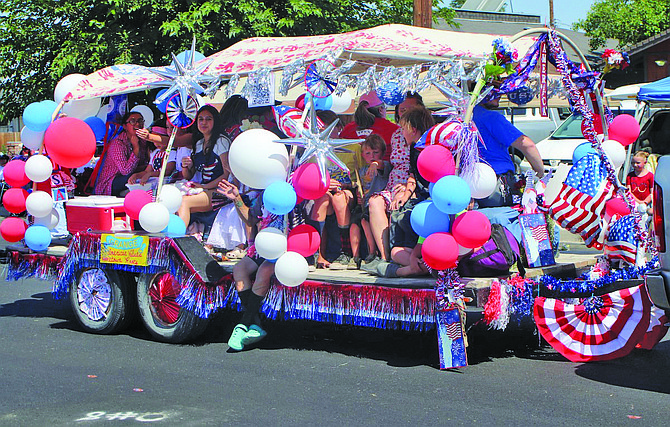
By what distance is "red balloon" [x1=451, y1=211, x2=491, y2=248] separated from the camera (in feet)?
18.5

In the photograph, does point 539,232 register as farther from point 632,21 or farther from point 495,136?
point 632,21

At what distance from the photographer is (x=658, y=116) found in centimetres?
1205

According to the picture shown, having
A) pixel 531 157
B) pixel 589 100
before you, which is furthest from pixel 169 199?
pixel 589 100

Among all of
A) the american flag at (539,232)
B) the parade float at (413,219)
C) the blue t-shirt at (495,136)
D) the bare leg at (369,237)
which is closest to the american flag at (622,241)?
the parade float at (413,219)

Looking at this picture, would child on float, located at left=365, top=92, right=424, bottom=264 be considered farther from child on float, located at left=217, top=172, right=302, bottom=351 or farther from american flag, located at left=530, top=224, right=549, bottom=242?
american flag, located at left=530, top=224, right=549, bottom=242

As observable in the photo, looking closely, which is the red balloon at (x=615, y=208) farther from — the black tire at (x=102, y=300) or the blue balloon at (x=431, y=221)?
the black tire at (x=102, y=300)

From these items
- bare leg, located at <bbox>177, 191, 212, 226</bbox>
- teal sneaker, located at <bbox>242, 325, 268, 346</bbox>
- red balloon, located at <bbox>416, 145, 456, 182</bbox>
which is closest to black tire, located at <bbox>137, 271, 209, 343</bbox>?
teal sneaker, located at <bbox>242, 325, 268, 346</bbox>

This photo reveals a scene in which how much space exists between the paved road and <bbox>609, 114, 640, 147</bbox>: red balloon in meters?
1.65

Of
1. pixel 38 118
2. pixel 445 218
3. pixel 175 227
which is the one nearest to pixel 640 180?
pixel 445 218

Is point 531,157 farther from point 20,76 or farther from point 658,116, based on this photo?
point 20,76

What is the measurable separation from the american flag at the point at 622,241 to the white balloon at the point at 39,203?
480 centimetres

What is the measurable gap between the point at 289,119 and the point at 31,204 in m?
2.77

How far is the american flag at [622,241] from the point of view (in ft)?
20.3

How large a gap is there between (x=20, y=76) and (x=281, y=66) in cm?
1250
